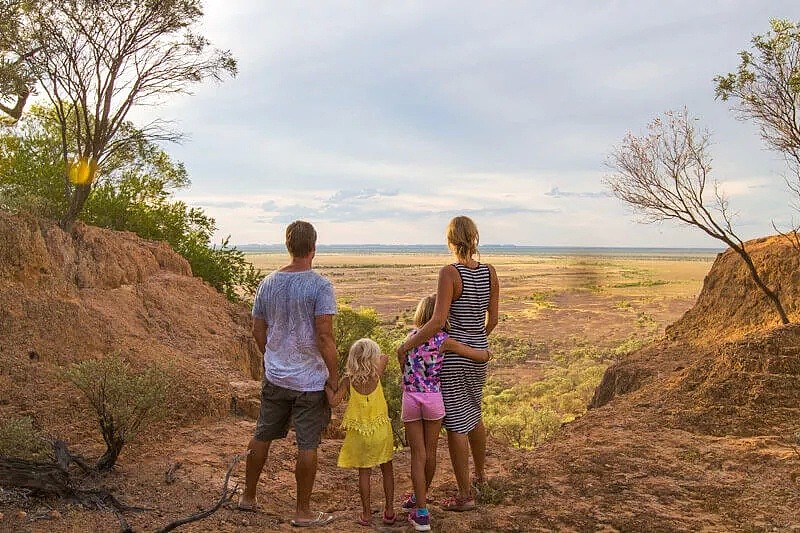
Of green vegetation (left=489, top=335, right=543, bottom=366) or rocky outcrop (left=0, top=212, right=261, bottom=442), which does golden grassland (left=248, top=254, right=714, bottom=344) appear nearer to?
green vegetation (left=489, top=335, right=543, bottom=366)

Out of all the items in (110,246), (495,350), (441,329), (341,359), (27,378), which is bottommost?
(495,350)

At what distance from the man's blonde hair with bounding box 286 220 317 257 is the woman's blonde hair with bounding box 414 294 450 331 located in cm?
93

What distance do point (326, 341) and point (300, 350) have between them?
0.65 ft

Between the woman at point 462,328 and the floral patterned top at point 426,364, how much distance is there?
0.07m

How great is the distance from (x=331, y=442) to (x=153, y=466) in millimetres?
2183

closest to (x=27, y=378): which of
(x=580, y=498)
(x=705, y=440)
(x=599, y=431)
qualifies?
(x=580, y=498)

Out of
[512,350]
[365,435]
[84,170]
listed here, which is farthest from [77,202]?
[512,350]

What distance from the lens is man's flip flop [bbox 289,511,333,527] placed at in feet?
14.6

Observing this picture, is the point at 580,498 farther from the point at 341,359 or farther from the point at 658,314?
the point at 658,314

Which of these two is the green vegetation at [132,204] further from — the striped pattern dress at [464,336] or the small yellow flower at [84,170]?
the striped pattern dress at [464,336]

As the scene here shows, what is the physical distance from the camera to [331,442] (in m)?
7.05

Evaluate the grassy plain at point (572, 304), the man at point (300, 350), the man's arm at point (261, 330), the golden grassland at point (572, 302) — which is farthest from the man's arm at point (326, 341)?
the golden grassland at point (572, 302)

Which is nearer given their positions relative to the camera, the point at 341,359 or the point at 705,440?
the point at 705,440

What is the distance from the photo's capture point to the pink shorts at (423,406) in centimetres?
465
